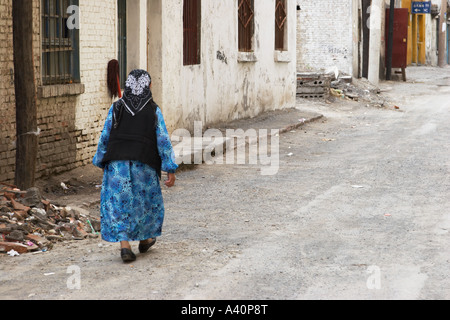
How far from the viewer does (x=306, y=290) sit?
5.83 meters

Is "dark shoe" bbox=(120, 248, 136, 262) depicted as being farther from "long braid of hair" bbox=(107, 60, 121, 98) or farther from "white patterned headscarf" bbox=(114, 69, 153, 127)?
"long braid of hair" bbox=(107, 60, 121, 98)

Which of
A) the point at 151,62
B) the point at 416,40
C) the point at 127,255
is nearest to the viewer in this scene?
the point at 127,255

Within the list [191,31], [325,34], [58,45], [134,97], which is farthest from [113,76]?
[325,34]

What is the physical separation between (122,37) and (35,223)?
231 inches

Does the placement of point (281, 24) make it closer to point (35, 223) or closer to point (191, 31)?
point (191, 31)

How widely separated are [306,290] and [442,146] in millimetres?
9117

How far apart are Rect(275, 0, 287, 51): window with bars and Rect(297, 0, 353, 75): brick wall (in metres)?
A: 6.59

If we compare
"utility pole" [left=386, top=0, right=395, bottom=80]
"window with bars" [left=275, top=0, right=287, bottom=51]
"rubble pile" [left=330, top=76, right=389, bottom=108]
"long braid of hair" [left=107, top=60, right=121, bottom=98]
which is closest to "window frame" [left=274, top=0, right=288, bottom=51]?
"window with bars" [left=275, top=0, right=287, bottom=51]

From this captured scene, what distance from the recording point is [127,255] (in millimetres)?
6754

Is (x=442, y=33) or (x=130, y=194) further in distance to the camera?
(x=442, y=33)

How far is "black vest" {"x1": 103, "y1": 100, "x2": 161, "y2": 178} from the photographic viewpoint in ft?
22.7

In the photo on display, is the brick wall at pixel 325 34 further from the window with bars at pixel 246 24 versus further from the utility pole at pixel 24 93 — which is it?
the utility pole at pixel 24 93

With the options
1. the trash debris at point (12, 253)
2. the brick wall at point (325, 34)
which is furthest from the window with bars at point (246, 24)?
the trash debris at point (12, 253)
